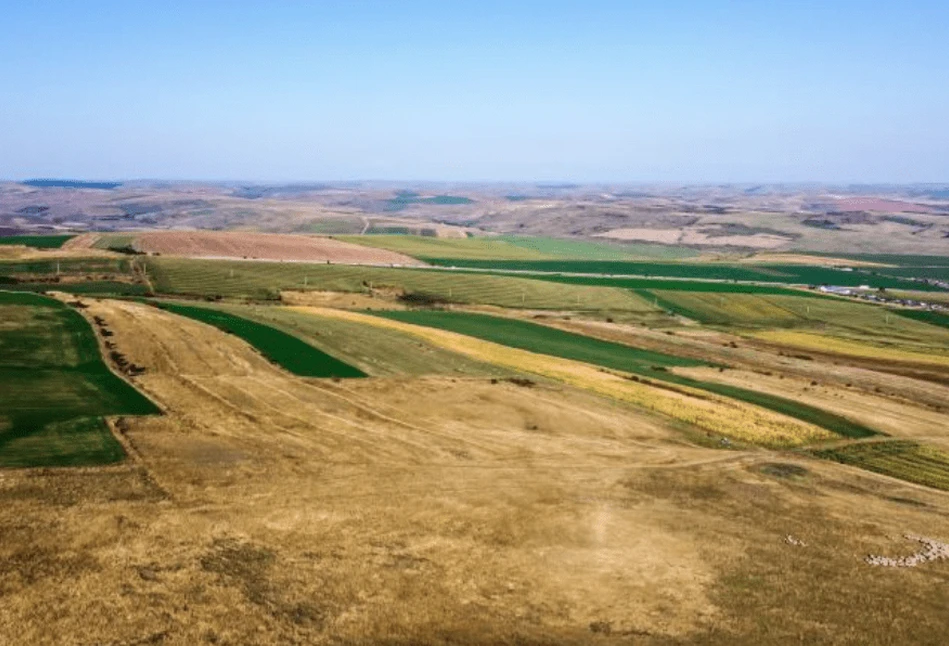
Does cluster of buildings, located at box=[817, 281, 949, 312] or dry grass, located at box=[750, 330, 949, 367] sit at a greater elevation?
dry grass, located at box=[750, 330, 949, 367]

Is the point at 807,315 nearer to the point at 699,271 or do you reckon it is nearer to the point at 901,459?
the point at 699,271

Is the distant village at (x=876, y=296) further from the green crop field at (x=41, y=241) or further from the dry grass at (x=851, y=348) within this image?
the green crop field at (x=41, y=241)

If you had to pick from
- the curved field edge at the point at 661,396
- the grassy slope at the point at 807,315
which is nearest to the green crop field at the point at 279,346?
the curved field edge at the point at 661,396

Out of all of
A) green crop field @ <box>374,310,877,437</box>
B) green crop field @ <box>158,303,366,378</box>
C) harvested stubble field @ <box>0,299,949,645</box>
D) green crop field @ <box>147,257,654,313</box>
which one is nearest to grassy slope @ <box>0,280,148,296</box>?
green crop field @ <box>147,257,654,313</box>

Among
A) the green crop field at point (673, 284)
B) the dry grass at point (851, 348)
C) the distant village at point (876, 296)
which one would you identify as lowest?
the distant village at point (876, 296)

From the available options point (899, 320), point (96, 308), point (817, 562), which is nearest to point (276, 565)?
point (817, 562)

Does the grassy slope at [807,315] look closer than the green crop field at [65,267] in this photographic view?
No

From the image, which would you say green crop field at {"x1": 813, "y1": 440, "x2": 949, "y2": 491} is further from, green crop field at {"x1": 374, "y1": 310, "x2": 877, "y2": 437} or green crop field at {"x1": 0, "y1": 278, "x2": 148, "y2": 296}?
green crop field at {"x1": 0, "y1": 278, "x2": 148, "y2": 296}
